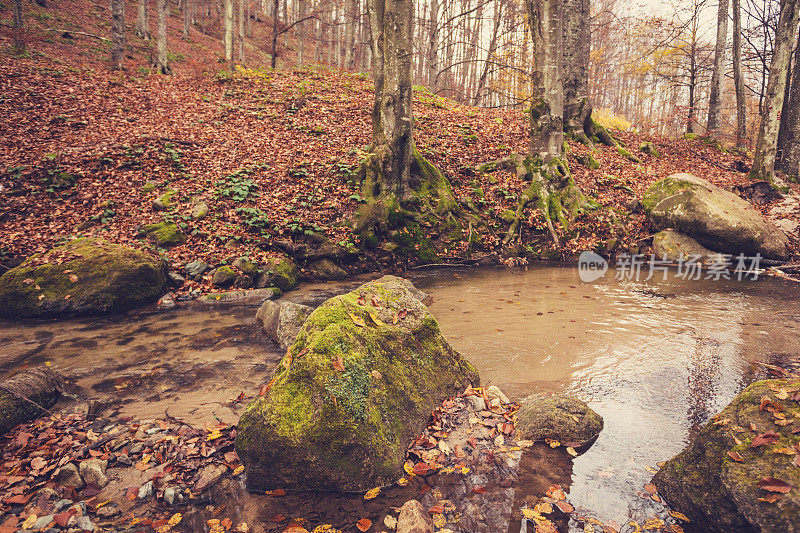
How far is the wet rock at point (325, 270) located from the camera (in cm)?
854

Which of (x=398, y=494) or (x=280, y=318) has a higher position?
(x=280, y=318)

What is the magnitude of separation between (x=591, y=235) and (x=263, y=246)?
27.8 feet

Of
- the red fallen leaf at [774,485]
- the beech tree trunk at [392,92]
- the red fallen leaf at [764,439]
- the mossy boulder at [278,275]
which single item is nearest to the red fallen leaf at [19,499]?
the red fallen leaf at [774,485]

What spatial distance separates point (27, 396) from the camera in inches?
147

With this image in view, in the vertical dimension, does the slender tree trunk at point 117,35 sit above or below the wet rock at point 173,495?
above

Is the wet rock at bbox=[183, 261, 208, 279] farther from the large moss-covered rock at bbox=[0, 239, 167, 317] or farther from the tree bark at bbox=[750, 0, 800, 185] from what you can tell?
the tree bark at bbox=[750, 0, 800, 185]

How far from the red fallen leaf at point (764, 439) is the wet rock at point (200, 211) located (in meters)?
9.69

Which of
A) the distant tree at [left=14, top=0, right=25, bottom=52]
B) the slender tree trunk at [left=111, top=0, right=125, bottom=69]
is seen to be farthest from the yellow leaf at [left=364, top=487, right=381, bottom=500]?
the distant tree at [left=14, top=0, right=25, bottom=52]

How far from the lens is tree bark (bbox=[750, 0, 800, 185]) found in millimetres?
10797

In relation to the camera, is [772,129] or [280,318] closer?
[280,318]

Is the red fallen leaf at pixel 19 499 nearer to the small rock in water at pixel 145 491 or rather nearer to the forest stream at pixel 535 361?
the small rock in water at pixel 145 491

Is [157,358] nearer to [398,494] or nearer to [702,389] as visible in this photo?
[398,494]

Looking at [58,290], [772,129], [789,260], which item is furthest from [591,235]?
[58,290]

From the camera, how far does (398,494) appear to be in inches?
109
